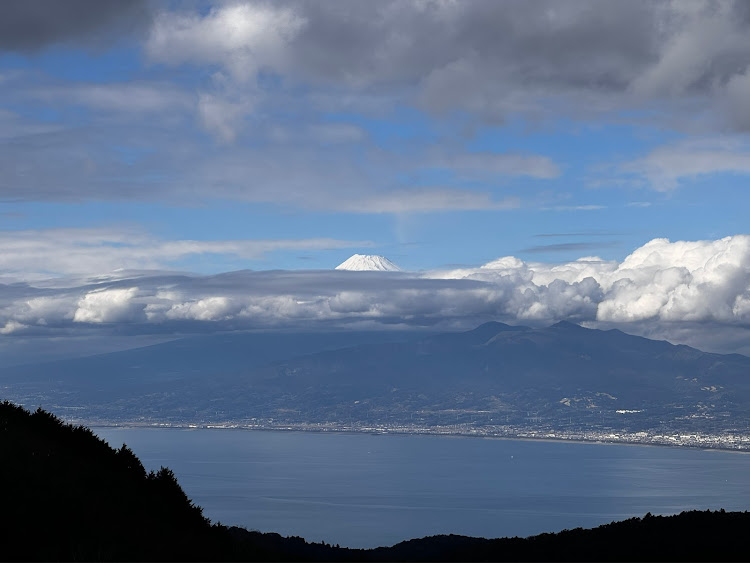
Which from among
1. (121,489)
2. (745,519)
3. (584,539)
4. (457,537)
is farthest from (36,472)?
(457,537)

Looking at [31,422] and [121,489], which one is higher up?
[31,422]

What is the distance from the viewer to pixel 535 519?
557ft

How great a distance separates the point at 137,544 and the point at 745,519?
176 ft

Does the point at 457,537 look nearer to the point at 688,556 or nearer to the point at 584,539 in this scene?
the point at 584,539

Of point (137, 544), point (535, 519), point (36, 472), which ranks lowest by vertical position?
point (535, 519)

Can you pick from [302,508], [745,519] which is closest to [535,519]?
[302,508]

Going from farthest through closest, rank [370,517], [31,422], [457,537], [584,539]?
1. [370,517]
2. [457,537]
3. [584,539]
4. [31,422]

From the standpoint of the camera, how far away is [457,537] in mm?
88438

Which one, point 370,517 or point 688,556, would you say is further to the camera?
point 370,517

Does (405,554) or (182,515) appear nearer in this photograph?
(182,515)

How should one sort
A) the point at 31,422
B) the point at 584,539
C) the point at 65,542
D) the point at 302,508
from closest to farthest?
the point at 65,542 → the point at 31,422 → the point at 584,539 → the point at 302,508

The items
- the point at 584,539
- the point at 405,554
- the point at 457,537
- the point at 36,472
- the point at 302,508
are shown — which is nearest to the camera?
the point at 36,472

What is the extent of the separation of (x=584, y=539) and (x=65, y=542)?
47.9 meters

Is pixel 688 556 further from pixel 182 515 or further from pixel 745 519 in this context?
pixel 182 515
